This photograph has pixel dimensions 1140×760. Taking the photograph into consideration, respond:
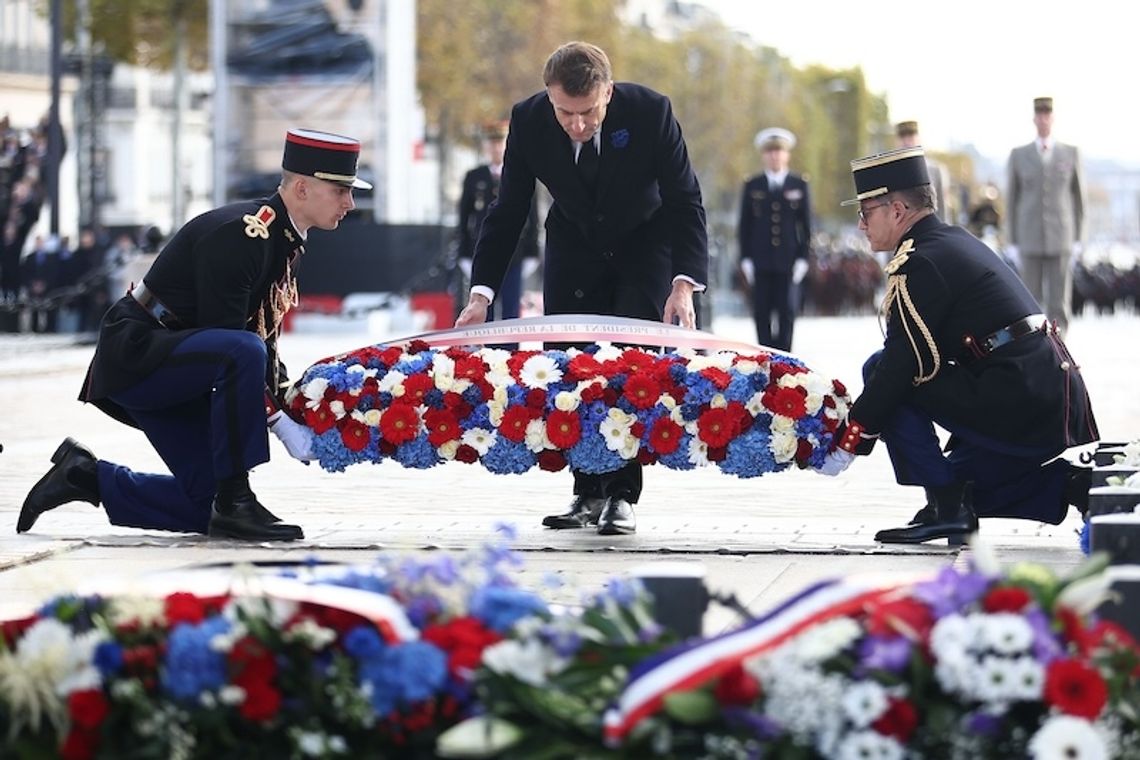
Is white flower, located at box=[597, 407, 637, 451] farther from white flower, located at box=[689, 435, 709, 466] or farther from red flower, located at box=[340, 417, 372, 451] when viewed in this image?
red flower, located at box=[340, 417, 372, 451]

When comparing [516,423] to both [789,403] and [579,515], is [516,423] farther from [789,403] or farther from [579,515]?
[789,403]

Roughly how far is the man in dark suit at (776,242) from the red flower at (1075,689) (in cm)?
1699

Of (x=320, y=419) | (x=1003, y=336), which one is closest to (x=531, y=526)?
(x=320, y=419)

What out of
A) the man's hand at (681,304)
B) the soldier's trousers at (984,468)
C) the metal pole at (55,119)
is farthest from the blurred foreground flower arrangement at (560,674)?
the metal pole at (55,119)

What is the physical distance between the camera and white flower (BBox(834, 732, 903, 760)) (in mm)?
3662

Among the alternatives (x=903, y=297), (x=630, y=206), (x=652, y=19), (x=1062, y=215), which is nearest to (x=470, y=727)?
(x=903, y=297)

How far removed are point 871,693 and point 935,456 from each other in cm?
477

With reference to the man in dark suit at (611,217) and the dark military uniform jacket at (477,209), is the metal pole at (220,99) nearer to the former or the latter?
the dark military uniform jacket at (477,209)

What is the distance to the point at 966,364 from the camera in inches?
332

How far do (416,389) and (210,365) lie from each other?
2.33 feet

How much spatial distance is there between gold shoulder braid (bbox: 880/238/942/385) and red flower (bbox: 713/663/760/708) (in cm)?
466

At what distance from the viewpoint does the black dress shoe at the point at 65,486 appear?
29.4 ft

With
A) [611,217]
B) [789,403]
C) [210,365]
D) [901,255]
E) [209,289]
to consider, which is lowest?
[789,403]

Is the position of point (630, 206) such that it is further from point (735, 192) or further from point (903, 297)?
point (735, 192)
